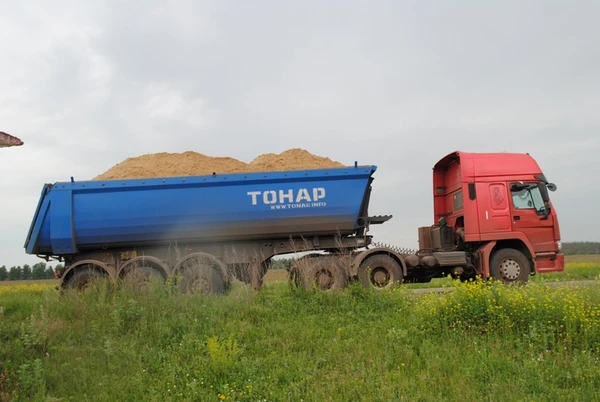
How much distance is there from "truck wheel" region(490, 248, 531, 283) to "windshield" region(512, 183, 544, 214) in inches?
43.4

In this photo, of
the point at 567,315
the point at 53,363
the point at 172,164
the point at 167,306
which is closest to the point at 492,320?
the point at 567,315

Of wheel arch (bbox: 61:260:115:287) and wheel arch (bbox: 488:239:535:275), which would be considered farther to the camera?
wheel arch (bbox: 488:239:535:275)

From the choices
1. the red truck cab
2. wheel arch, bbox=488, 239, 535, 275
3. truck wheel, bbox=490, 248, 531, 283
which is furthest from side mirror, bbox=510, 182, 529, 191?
truck wheel, bbox=490, 248, 531, 283

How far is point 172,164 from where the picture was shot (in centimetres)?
1160

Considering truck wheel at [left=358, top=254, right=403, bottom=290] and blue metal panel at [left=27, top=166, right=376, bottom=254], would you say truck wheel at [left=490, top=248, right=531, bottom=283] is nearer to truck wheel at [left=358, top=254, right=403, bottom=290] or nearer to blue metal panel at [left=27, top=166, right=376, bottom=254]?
truck wheel at [left=358, top=254, right=403, bottom=290]

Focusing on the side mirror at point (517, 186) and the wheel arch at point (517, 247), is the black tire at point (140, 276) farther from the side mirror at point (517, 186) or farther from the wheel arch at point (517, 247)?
the side mirror at point (517, 186)

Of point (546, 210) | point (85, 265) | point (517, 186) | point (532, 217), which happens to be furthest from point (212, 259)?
point (546, 210)

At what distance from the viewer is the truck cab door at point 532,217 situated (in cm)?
1068

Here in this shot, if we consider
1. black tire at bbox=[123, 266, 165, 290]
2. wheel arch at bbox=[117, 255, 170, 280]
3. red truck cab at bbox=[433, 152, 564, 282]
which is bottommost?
black tire at bbox=[123, 266, 165, 290]

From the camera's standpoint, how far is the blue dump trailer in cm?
1021

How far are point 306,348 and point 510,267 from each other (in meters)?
6.34

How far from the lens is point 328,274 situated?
33.6 feet

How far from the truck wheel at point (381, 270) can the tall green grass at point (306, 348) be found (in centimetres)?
192

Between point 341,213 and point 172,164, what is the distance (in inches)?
177
